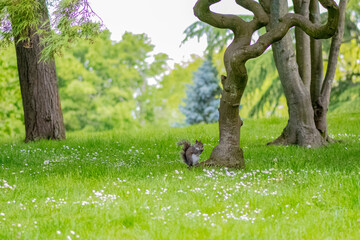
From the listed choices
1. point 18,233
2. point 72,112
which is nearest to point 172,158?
point 18,233

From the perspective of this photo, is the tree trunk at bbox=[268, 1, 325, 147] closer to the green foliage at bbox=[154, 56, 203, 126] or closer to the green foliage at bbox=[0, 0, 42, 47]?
the green foliage at bbox=[0, 0, 42, 47]

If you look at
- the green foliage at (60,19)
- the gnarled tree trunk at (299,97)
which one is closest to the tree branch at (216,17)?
the green foliage at (60,19)

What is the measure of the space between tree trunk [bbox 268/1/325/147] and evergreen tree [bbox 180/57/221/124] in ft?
55.0

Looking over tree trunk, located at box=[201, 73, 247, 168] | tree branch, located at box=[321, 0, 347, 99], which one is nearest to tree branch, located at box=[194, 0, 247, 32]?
tree trunk, located at box=[201, 73, 247, 168]

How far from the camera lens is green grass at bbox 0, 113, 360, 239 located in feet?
13.1

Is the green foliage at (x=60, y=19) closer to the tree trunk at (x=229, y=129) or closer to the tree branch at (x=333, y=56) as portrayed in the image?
the tree trunk at (x=229, y=129)

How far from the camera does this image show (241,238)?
3719 millimetres

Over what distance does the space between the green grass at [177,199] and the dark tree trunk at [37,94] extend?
3498mm

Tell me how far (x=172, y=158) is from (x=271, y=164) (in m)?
2.11

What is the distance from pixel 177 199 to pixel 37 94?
8325mm

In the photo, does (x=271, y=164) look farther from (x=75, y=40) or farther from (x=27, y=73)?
(x=27, y=73)

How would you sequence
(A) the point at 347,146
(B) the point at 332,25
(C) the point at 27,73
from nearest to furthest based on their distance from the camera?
(B) the point at 332,25 < (A) the point at 347,146 < (C) the point at 27,73

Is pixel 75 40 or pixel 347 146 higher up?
pixel 75 40

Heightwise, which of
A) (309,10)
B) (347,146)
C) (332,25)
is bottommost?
(347,146)
